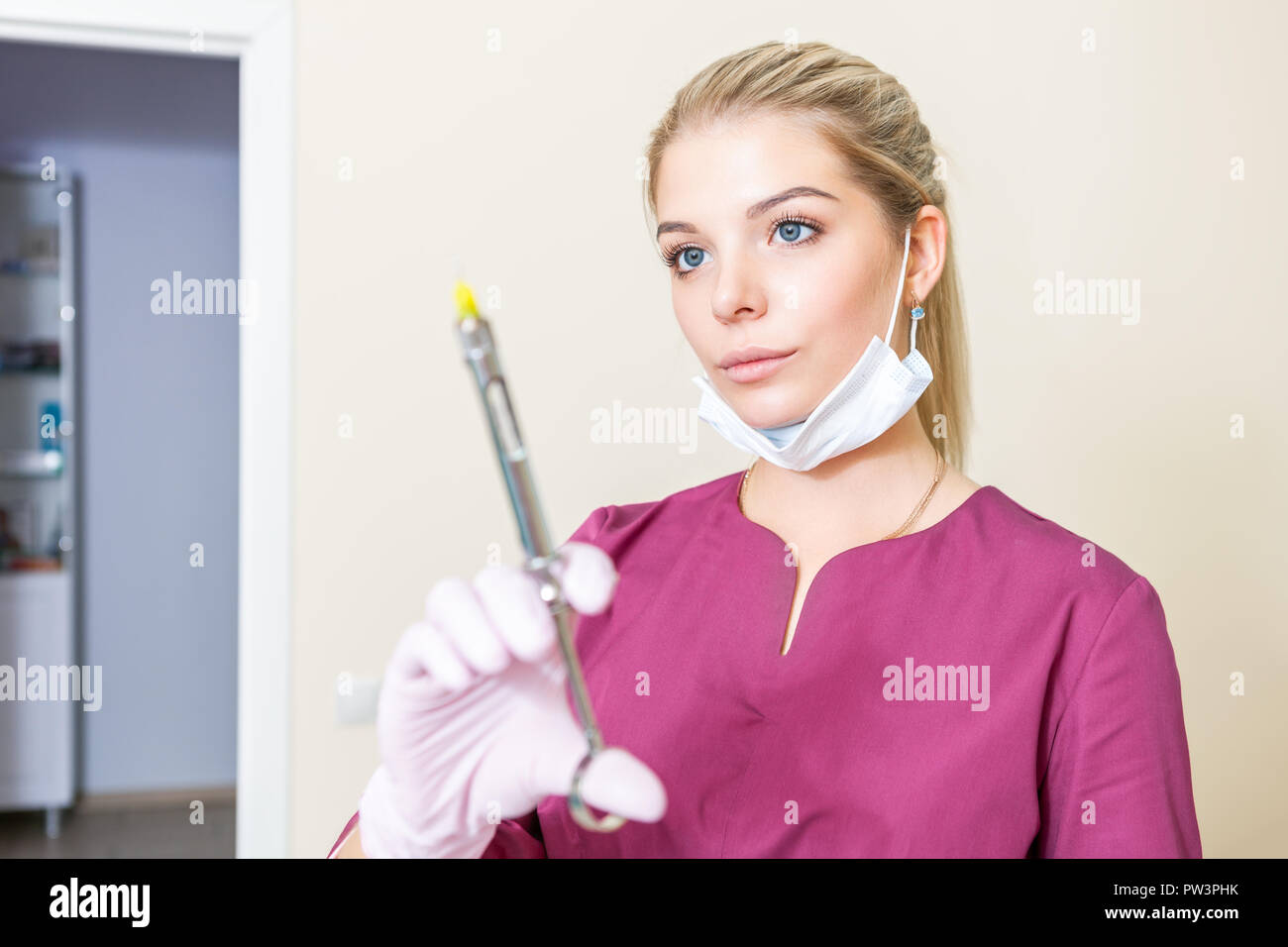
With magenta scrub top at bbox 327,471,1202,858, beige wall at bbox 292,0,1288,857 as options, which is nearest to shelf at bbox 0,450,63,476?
beige wall at bbox 292,0,1288,857

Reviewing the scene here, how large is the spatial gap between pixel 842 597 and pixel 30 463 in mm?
3213

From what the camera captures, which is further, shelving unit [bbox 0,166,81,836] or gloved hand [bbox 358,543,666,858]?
shelving unit [bbox 0,166,81,836]

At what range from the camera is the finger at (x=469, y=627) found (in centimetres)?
53

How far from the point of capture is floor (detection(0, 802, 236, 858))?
123 inches

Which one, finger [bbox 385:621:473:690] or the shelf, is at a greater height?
the shelf

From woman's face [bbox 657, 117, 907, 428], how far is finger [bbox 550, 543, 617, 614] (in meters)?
0.42

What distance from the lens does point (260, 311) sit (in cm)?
150

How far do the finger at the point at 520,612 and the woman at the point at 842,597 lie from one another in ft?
0.79

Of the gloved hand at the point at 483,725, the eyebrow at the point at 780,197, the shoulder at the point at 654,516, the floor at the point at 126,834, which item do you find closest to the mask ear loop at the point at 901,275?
the eyebrow at the point at 780,197

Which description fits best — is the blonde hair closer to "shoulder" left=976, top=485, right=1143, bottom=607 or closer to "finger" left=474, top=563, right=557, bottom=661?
"shoulder" left=976, top=485, right=1143, bottom=607

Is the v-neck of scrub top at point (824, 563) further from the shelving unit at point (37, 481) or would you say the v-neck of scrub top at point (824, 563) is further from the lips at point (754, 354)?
the shelving unit at point (37, 481)

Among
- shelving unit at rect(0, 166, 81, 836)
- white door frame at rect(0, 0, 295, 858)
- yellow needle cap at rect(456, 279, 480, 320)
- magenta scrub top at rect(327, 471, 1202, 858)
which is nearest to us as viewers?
yellow needle cap at rect(456, 279, 480, 320)

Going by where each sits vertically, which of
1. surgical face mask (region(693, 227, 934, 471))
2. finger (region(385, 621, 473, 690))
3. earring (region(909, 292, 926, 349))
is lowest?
finger (region(385, 621, 473, 690))

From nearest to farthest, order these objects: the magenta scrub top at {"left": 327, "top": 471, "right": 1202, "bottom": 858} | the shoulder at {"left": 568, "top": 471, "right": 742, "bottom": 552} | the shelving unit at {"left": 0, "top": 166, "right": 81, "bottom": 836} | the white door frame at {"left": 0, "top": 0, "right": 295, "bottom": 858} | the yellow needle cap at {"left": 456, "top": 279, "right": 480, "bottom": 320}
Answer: the yellow needle cap at {"left": 456, "top": 279, "right": 480, "bottom": 320}
the magenta scrub top at {"left": 327, "top": 471, "right": 1202, "bottom": 858}
the shoulder at {"left": 568, "top": 471, "right": 742, "bottom": 552}
the white door frame at {"left": 0, "top": 0, "right": 295, "bottom": 858}
the shelving unit at {"left": 0, "top": 166, "right": 81, "bottom": 836}
